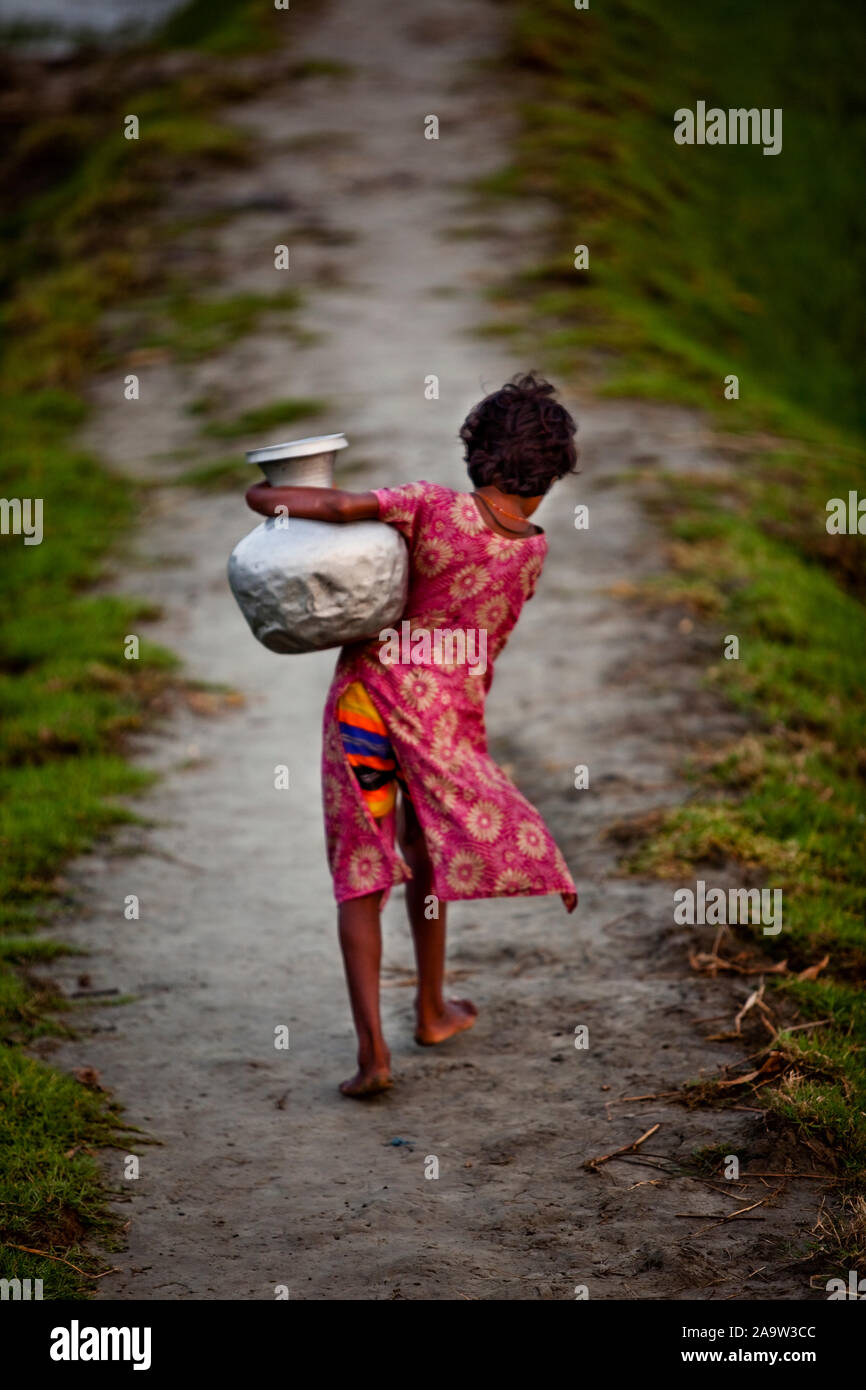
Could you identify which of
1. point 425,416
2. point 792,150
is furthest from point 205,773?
point 792,150

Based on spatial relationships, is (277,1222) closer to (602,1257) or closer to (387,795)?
(602,1257)

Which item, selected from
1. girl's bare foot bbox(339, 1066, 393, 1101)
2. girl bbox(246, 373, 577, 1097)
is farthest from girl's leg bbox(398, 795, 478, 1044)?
girl's bare foot bbox(339, 1066, 393, 1101)

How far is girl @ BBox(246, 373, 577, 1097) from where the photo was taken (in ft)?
11.9

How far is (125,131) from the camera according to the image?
1938 cm

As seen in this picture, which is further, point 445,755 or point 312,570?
point 445,755

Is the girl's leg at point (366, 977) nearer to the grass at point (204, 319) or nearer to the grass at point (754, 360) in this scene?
the grass at point (754, 360)

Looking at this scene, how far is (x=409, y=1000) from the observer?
445cm

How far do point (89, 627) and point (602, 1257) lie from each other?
223 inches

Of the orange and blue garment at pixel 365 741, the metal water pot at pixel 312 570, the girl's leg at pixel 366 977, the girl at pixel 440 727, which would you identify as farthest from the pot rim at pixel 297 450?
the girl's leg at pixel 366 977

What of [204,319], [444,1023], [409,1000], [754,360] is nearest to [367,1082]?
[444,1023]

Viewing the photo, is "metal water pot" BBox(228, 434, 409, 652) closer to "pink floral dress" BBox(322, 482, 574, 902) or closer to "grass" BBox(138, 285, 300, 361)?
"pink floral dress" BBox(322, 482, 574, 902)

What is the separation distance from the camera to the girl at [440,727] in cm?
364

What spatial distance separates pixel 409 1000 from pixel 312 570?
5.35ft

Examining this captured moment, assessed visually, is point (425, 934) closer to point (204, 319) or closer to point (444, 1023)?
point (444, 1023)
